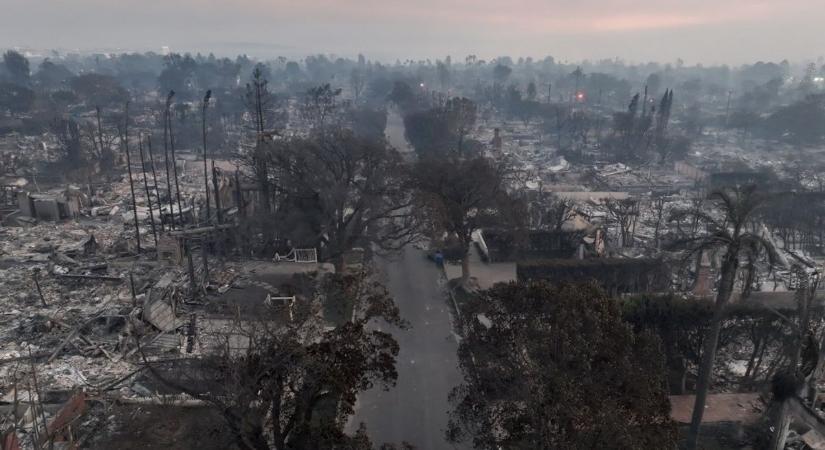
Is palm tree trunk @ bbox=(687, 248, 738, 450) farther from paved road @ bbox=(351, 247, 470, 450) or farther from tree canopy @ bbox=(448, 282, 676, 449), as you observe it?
paved road @ bbox=(351, 247, 470, 450)

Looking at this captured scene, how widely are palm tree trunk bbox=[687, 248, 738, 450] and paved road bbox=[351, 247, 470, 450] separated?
16.9 feet

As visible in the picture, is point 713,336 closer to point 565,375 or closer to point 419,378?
point 565,375

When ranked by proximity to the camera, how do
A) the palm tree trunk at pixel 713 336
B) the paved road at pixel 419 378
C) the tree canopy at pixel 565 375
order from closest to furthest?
the tree canopy at pixel 565 375, the palm tree trunk at pixel 713 336, the paved road at pixel 419 378

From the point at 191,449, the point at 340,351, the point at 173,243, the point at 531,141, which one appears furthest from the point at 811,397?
the point at 531,141

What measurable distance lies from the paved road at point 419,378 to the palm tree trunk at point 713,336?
5139 mm

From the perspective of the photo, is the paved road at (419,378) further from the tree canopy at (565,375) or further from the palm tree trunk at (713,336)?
the palm tree trunk at (713,336)

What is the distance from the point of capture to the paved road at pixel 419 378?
12.9 meters

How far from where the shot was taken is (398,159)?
2098 cm

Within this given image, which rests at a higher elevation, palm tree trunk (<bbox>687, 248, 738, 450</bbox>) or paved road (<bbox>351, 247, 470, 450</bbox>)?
palm tree trunk (<bbox>687, 248, 738, 450</bbox>)

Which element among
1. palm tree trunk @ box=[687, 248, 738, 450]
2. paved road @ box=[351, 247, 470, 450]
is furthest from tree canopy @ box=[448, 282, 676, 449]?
paved road @ box=[351, 247, 470, 450]

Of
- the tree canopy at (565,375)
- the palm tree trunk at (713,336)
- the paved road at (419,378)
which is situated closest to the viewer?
the tree canopy at (565,375)

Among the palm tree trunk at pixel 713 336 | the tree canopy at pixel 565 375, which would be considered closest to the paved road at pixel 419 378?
the tree canopy at pixel 565 375

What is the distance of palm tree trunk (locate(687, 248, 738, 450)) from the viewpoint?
10188mm

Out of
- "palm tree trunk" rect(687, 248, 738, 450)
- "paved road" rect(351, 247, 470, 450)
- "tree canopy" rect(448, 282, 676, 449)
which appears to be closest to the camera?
"tree canopy" rect(448, 282, 676, 449)
